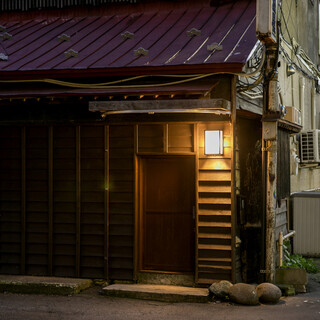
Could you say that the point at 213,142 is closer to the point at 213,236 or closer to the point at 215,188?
the point at 215,188

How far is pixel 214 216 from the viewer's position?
40.2ft

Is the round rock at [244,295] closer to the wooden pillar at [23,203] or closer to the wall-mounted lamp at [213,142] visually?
the wall-mounted lamp at [213,142]

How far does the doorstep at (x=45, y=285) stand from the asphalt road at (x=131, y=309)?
22 centimetres

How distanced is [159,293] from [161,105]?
3.58 meters

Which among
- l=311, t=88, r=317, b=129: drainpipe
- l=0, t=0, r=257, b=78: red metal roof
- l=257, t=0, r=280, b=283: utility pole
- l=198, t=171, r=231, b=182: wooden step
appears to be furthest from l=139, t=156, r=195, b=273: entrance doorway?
l=311, t=88, r=317, b=129: drainpipe

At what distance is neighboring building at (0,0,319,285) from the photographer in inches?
479

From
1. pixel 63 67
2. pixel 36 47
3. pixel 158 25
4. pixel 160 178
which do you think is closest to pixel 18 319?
pixel 160 178

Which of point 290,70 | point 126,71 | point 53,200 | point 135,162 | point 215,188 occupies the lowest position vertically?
point 53,200

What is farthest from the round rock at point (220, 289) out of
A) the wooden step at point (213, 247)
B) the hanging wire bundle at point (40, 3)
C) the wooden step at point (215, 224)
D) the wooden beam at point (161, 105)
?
the hanging wire bundle at point (40, 3)

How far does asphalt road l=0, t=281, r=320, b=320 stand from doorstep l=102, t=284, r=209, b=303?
18cm

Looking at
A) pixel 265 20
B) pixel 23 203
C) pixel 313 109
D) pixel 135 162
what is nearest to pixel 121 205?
pixel 135 162

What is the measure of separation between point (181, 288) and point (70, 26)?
23.6 ft

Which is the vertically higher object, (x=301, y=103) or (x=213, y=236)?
(x=301, y=103)

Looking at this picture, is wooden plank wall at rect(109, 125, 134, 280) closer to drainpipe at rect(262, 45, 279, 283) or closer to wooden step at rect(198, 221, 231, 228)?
wooden step at rect(198, 221, 231, 228)
